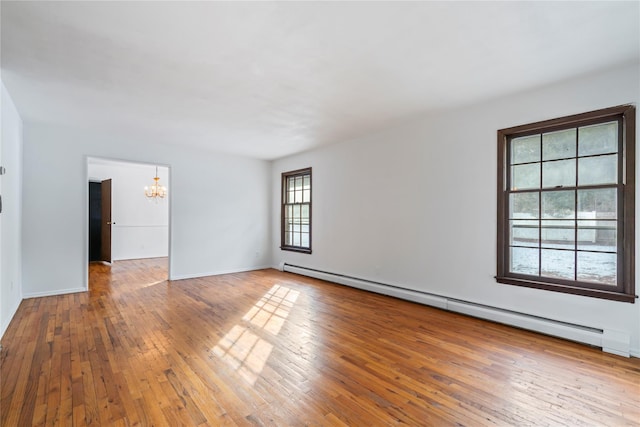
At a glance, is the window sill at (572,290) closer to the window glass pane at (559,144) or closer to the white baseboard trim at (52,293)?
the window glass pane at (559,144)

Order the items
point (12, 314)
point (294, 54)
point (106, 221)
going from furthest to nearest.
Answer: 1. point (106, 221)
2. point (12, 314)
3. point (294, 54)

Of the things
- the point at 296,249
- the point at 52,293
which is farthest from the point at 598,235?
the point at 52,293

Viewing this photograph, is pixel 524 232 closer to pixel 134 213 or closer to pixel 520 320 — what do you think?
pixel 520 320

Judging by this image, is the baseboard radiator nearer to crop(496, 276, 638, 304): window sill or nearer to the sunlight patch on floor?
crop(496, 276, 638, 304): window sill

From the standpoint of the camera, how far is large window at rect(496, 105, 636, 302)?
112 inches

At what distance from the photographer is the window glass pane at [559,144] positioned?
316 centimetres

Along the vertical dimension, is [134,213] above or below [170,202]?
below

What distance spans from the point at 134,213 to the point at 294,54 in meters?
8.55

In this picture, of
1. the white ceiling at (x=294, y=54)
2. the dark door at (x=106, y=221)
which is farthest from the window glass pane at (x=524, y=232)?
the dark door at (x=106, y=221)

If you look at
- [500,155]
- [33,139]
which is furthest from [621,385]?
[33,139]

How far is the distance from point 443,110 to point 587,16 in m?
1.86

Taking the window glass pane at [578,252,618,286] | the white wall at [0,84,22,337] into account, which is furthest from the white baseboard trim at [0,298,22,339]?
the window glass pane at [578,252,618,286]

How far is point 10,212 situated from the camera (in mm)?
3521

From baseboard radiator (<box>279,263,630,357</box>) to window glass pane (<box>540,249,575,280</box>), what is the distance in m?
0.48
